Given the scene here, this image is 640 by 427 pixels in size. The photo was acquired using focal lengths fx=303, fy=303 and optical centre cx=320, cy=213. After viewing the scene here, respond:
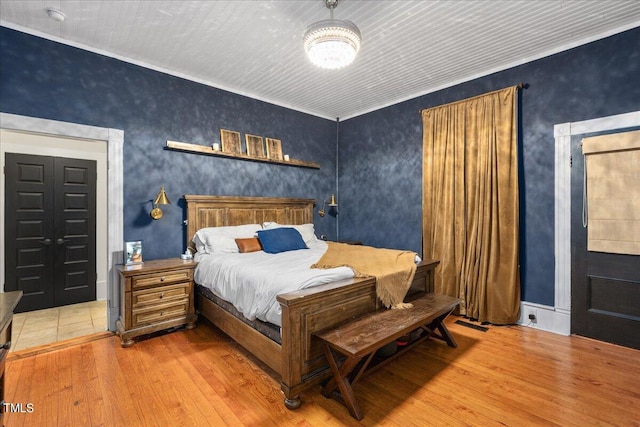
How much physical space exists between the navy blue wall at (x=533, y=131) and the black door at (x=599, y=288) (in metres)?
0.19

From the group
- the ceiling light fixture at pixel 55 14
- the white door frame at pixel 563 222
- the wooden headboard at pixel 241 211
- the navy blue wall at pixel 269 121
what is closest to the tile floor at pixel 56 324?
the navy blue wall at pixel 269 121

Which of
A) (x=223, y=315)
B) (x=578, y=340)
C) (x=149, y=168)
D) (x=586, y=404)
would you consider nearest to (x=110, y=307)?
(x=223, y=315)

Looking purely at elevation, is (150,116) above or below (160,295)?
above

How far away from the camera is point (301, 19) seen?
2.55 metres

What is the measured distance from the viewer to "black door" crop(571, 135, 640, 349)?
2650 mm

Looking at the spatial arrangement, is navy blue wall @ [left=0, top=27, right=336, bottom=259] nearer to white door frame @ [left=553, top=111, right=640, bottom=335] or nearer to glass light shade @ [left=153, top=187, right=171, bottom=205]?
glass light shade @ [left=153, top=187, right=171, bottom=205]

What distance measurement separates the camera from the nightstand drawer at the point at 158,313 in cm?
281

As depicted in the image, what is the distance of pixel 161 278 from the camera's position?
2.95 metres

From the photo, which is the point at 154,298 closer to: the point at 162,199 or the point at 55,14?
the point at 162,199

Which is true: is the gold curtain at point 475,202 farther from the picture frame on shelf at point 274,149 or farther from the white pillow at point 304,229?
the picture frame on shelf at point 274,149

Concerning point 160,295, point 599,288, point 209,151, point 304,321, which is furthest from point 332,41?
point 599,288

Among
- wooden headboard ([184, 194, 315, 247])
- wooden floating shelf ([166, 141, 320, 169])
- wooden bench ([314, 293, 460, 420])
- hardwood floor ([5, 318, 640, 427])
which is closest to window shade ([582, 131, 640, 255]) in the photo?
hardwood floor ([5, 318, 640, 427])

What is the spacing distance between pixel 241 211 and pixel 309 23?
2.34 meters

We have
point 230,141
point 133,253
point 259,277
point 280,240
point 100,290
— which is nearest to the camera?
point 259,277
